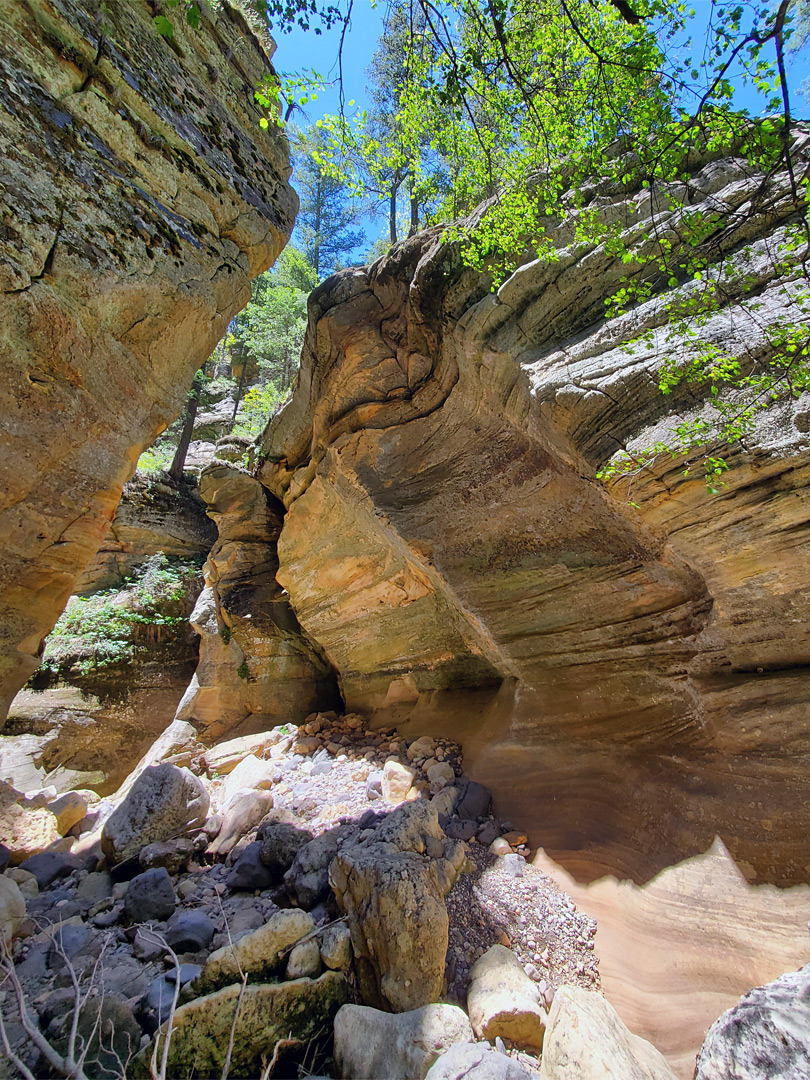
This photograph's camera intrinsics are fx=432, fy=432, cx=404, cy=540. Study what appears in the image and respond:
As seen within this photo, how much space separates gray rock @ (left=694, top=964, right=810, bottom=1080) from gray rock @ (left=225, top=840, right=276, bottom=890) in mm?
3574

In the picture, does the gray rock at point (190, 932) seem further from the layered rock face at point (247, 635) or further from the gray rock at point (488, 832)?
the layered rock face at point (247, 635)

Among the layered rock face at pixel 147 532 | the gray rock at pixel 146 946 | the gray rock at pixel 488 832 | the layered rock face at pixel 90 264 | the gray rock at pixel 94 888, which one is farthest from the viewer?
the layered rock face at pixel 147 532

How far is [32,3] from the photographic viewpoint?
352cm

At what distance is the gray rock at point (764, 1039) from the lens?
1809mm

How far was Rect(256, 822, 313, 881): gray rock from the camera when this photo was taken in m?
4.29

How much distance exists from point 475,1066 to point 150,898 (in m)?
2.87

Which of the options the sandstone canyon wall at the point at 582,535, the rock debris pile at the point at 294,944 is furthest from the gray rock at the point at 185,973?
the sandstone canyon wall at the point at 582,535

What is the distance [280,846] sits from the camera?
4332 mm

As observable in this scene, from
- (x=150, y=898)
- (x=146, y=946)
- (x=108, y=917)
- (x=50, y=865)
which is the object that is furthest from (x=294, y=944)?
(x=50, y=865)

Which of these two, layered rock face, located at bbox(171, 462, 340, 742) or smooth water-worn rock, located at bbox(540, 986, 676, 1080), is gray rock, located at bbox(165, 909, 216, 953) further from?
layered rock face, located at bbox(171, 462, 340, 742)

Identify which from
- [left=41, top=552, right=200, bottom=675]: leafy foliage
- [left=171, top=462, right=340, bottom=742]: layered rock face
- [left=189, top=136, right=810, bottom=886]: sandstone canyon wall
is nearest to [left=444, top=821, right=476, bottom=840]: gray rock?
[left=189, top=136, right=810, bottom=886]: sandstone canyon wall

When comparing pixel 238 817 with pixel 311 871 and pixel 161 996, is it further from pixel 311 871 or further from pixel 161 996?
pixel 161 996

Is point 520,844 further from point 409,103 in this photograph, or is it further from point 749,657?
point 409,103

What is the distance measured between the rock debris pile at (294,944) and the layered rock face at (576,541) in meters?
1.15
